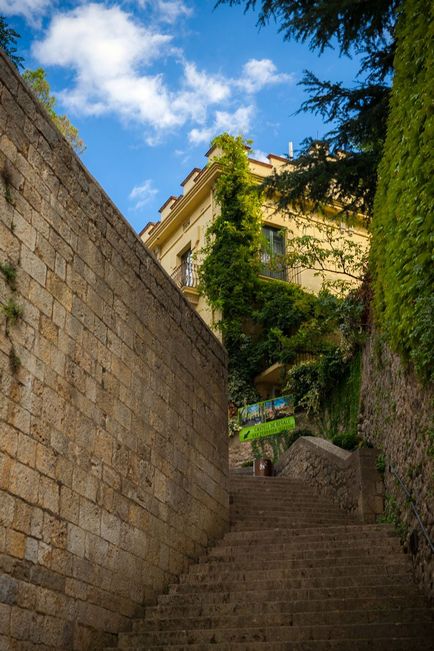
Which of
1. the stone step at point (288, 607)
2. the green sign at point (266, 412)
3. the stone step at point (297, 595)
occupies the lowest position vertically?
the stone step at point (288, 607)

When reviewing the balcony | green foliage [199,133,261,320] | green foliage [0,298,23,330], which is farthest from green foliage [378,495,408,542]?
the balcony

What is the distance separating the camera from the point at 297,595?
23.1 feet

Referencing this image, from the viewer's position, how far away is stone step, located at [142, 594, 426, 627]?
6723 mm

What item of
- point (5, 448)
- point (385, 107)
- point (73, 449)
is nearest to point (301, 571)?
point (73, 449)

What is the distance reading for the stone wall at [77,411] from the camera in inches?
205

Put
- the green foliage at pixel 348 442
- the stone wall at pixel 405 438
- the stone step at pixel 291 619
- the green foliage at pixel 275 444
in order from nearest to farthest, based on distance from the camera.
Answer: the stone step at pixel 291 619, the stone wall at pixel 405 438, the green foliage at pixel 348 442, the green foliage at pixel 275 444

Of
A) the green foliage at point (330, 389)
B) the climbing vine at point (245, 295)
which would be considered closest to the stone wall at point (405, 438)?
the green foliage at point (330, 389)

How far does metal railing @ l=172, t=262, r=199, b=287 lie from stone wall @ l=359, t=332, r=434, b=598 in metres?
9.73

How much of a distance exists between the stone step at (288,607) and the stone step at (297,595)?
0.26 feet

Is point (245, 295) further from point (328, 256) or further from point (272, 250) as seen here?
point (328, 256)

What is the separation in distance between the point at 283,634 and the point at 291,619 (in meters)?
0.32

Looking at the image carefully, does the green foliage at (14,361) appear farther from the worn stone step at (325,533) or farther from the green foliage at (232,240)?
the green foliage at (232,240)

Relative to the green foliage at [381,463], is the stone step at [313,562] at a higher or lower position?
lower

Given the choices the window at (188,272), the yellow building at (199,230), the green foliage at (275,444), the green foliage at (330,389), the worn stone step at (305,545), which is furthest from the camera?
the window at (188,272)
